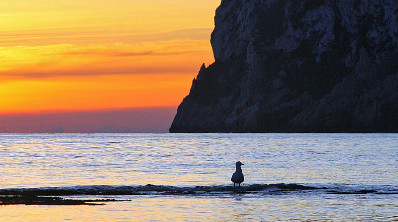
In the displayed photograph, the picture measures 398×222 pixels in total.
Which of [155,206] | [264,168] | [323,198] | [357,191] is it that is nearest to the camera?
[155,206]

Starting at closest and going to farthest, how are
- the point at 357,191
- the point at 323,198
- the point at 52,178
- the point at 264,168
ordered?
the point at 323,198, the point at 357,191, the point at 52,178, the point at 264,168

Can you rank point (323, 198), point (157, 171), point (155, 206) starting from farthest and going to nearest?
point (157, 171) → point (323, 198) → point (155, 206)

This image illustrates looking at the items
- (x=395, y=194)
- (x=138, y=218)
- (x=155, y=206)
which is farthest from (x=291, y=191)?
(x=138, y=218)

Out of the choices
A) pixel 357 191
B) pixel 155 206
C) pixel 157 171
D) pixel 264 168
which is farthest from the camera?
pixel 264 168

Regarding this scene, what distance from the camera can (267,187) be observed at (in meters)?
42.7

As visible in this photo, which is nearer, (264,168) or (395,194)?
(395,194)

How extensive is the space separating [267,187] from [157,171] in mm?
19009

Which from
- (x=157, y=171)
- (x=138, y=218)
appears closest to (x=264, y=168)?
(x=157, y=171)

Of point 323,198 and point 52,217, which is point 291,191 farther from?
point 52,217

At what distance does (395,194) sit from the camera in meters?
39.3

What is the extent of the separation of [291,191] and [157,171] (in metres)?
21.0

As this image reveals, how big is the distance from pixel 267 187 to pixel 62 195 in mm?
10902

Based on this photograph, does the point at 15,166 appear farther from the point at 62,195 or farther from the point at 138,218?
the point at 138,218

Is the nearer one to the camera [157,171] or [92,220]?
[92,220]
